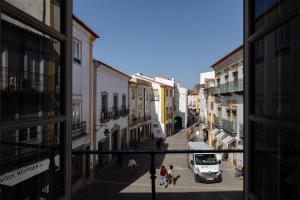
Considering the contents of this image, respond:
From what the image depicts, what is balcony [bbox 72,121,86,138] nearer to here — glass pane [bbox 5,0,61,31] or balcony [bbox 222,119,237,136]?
balcony [bbox 222,119,237,136]

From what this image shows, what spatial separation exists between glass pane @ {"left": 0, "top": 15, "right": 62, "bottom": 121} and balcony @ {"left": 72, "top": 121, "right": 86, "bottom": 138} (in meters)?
10.7

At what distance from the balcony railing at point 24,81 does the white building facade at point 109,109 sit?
13.5 m

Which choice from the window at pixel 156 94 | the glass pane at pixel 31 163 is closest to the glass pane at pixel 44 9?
the glass pane at pixel 31 163

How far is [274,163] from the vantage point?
164cm

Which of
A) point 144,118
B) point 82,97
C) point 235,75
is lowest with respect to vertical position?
point 144,118

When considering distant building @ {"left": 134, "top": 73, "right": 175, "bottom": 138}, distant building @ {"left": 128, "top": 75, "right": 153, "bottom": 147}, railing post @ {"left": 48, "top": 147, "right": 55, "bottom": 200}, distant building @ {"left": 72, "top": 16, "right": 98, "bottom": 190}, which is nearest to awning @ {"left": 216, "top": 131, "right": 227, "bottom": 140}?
distant building @ {"left": 128, "top": 75, "right": 153, "bottom": 147}

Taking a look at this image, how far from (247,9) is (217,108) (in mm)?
22647

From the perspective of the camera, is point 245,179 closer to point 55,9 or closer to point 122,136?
point 55,9

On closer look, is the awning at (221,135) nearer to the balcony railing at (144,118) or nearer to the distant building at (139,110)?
the distant building at (139,110)

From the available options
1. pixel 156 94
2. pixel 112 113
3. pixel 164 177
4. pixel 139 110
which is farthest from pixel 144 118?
pixel 164 177

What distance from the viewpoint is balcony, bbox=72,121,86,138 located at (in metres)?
12.3

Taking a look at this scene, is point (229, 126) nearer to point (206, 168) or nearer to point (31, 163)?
point (206, 168)

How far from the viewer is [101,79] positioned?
1650cm

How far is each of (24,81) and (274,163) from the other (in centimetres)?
137
